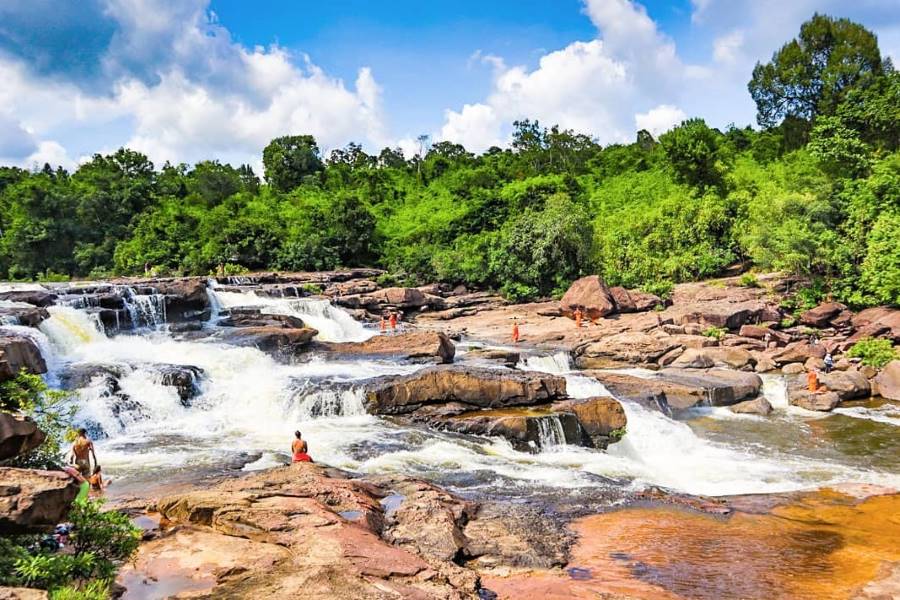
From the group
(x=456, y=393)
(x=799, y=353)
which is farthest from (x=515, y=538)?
(x=799, y=353)

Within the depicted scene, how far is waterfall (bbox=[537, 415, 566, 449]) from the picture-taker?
14.4 m

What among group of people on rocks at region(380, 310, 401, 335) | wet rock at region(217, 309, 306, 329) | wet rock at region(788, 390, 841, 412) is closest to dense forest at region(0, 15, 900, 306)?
wet rock at region(788, 390, 841, 412)

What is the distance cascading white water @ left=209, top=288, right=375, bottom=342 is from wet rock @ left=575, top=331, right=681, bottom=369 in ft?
34.5

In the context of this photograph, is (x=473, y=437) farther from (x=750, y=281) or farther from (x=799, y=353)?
(x=750, y=281)

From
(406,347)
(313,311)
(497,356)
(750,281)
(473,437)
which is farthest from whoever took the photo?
(750,281)

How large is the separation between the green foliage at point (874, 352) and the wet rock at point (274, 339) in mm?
20700

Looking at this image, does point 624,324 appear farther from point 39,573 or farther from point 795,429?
point 39,573

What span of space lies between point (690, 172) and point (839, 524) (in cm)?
3648

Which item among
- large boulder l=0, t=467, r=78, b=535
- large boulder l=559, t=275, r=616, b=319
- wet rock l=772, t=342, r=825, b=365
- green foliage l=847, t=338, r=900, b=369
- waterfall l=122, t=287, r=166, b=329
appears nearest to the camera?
large boulder l=0, t=467, r=78, b=535

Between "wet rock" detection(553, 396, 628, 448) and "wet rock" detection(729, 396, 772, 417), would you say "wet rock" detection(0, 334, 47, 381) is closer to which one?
"wet rock" detection(553, 396, 628, 448)

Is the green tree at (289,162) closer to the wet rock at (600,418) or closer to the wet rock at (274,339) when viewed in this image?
the wet rock at (274,339)

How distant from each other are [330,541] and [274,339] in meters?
15.6

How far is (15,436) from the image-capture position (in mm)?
6332

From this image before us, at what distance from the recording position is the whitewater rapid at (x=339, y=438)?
12.3 metres
